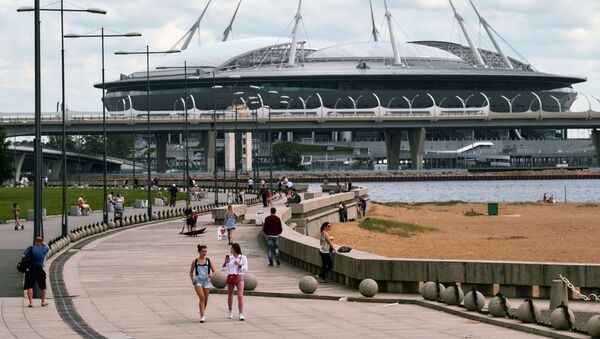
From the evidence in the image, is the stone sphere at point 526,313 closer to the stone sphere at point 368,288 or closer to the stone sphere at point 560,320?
the stone sphere at point 560,320

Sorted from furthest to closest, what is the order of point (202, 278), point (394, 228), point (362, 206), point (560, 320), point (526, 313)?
point (362, 206)
point (394, 228)
point (202, 278)
point (526, 313)
point (560, 320)

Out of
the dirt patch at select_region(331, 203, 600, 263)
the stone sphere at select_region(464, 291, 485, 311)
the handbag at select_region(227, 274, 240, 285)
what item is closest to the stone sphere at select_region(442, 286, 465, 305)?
the stone sphere at select_region(464, 291, 485, 311)

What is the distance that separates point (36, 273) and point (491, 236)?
142ft

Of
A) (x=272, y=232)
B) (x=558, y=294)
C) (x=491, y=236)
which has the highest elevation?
(x=272, y=232)

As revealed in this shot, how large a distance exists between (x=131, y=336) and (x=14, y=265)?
63.0ft

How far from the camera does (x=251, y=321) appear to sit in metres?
30.7

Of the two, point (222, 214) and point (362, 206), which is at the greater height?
point (222, 214)

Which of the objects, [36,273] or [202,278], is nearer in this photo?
[202,278]

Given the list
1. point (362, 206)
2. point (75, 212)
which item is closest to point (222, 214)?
point (75, 212)

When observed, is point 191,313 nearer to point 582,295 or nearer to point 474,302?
point 474,302

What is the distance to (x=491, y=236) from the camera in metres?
75.0

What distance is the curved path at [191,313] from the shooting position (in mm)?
28656

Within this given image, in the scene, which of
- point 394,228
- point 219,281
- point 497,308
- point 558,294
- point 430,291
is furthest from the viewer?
point 394,228

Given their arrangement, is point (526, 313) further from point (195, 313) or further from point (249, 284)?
point (249, 284)
